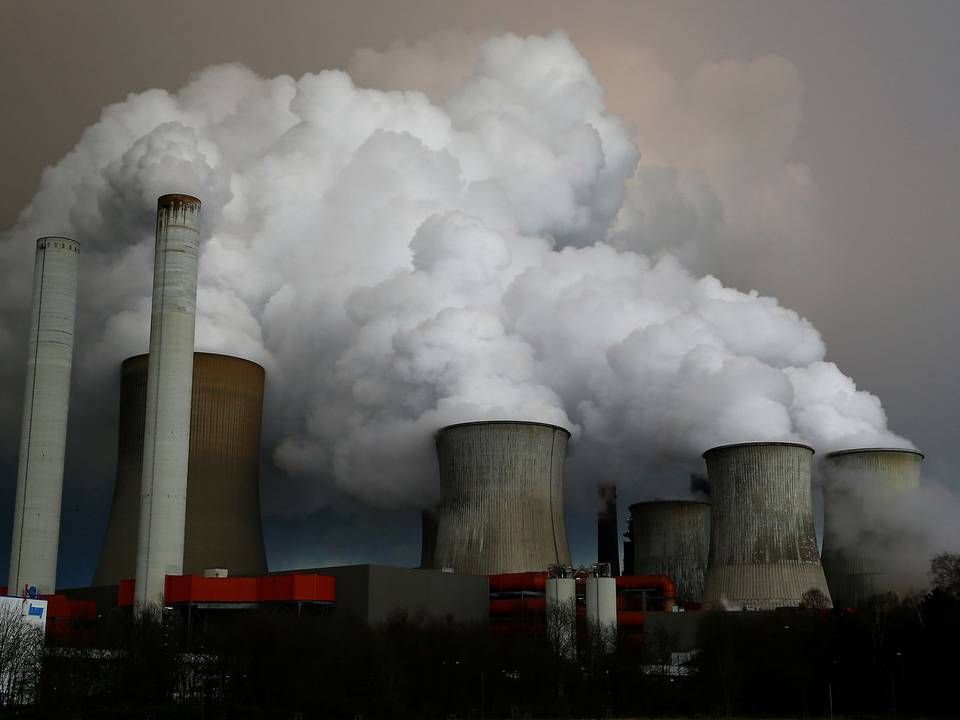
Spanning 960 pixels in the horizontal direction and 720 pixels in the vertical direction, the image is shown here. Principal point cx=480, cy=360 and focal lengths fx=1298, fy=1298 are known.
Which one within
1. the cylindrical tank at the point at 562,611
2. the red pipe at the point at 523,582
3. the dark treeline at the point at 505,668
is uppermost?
the red pipe at the point at 523,582

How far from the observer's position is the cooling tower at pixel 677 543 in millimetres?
42188

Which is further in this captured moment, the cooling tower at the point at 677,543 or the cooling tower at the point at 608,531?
the cooling tower at the point at 608,531

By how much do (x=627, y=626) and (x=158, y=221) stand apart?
16.2 meters

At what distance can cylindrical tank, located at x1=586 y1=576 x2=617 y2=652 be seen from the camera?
32062 mm

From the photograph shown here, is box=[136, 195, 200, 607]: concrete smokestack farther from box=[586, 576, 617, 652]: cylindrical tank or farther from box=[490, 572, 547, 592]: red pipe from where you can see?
box=[586, 576, 617, 652]: cylindrical tank

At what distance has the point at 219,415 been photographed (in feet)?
118

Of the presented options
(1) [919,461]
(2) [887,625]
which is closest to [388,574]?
(2) [887,625]

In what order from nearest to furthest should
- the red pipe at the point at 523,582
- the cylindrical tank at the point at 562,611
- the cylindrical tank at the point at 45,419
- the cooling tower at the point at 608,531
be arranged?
the cylindrical tank at the point at 562,611, the red pipe at the point at 523,582, the cylindrical tank at the point at 45,419, the cooling tower at the point at 608,531

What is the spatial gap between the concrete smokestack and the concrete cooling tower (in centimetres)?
157

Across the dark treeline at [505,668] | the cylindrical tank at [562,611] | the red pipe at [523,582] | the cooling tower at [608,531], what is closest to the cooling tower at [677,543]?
the cooling tower at [608,531]

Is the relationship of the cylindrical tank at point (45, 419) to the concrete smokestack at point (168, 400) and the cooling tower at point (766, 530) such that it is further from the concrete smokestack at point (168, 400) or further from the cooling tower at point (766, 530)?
the cooling tower at point (766, 530)

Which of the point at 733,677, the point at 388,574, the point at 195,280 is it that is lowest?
A: the point at 733,677

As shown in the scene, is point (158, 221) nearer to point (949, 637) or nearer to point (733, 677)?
point (733, 677)

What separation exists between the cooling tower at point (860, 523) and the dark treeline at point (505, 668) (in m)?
3.54
